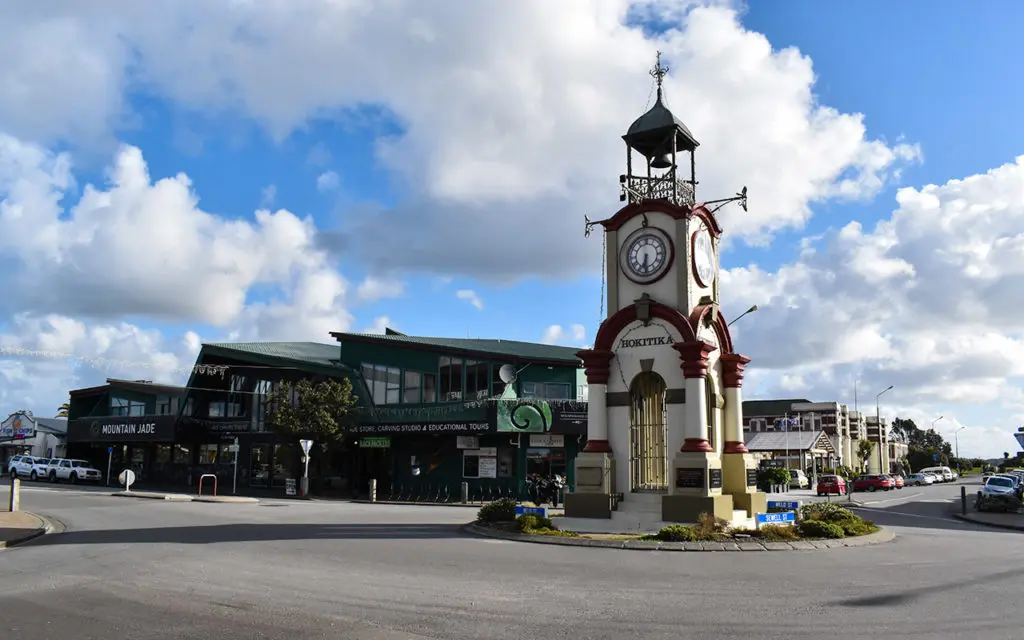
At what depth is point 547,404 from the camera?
39.9 m

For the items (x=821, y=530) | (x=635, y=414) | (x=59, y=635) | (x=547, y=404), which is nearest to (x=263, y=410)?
(x=547, y=404)

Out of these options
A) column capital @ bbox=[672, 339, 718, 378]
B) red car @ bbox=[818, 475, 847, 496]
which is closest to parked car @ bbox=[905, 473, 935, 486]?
red car @ bbox=[818, 475, 847, 496]

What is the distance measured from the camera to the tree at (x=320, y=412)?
1676 inches

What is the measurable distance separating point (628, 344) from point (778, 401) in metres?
101

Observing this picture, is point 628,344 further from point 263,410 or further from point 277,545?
point 263,410

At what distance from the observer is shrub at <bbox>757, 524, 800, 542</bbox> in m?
18.0

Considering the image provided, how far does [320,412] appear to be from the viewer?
42.5 m

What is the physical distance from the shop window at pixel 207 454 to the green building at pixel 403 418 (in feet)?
0.25

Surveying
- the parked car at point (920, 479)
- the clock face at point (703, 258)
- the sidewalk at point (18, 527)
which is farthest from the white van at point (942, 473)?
the sidewalk at point (18, 527)

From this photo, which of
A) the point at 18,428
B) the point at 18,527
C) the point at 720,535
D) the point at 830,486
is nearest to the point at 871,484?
the point at 830,486

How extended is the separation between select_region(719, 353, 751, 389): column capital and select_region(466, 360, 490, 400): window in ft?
63.3

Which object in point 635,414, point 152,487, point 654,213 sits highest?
point 654,213

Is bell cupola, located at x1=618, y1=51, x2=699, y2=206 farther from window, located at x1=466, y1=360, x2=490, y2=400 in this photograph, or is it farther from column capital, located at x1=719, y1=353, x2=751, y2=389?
window, located at x1=466, y1=360, x2=490, y2=400

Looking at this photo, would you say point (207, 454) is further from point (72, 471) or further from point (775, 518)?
point (775, 518)
